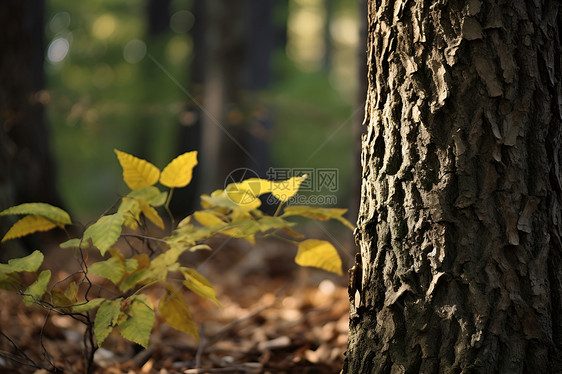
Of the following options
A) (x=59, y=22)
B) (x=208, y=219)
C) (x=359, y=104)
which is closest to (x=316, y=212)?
(x=208, y=219)

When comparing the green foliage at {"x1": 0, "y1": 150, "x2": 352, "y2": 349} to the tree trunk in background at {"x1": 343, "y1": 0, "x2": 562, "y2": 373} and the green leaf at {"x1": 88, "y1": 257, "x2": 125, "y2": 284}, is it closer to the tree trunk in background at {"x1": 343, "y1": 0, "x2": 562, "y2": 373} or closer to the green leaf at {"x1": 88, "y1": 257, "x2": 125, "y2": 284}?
the green leaf at {"x1": 88, "y1": 257, "x2": 125, "y2": 284}

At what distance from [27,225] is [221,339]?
103 cm

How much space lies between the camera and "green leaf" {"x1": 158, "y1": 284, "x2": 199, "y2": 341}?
4.65 ft

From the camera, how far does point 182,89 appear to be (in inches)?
326

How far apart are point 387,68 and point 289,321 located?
1.48 metres

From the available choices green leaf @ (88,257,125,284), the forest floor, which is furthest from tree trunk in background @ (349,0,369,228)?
green leaf @ (88,257,125,284)

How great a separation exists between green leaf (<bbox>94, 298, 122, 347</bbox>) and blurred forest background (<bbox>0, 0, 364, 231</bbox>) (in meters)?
3.70

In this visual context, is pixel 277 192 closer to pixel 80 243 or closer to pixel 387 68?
pixel 387 68

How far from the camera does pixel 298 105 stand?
552 cm

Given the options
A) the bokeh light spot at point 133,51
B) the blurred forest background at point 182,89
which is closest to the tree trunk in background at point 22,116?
the blurred forest background at point 182,89

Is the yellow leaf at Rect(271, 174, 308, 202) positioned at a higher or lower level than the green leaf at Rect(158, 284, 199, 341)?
higher

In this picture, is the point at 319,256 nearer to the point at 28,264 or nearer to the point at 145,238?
the point at 145,238

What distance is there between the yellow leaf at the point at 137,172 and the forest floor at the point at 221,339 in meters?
0.47

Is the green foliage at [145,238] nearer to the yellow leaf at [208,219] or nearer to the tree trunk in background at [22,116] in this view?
the yellow leaf at [208,219]
